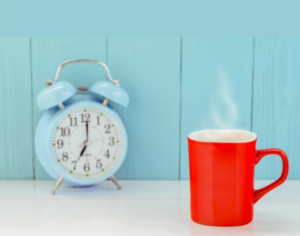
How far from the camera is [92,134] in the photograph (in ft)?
2.86

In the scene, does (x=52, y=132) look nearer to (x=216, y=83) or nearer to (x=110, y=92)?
(x=110, y=92)

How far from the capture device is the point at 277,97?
0.95 m

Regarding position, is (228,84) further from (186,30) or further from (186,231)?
(186,231)

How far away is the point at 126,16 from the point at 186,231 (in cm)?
57

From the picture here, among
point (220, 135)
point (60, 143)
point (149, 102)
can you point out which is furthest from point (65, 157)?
point (220, 135)

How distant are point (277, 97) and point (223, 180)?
1.39 ft

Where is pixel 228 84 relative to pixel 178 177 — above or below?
above

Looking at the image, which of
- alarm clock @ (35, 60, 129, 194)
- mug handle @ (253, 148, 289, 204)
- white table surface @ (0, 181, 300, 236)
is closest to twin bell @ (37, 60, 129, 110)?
alarm clock @ (35, 60, 129, 194)

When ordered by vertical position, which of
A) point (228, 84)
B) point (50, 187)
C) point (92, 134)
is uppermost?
point (228, 84)

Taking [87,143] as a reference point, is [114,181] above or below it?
below

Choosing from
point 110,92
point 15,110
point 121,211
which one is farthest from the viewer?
point 15,110

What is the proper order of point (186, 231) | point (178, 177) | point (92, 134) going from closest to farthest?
point (186, 231) → point (92, 134) → point (178, 177)

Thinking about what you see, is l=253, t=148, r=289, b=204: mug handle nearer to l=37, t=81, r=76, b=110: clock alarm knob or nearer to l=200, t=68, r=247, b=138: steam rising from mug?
l=200, t=68, r=247, b=138: steam rising from mug

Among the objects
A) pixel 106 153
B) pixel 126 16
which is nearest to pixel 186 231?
pixel 106 153
